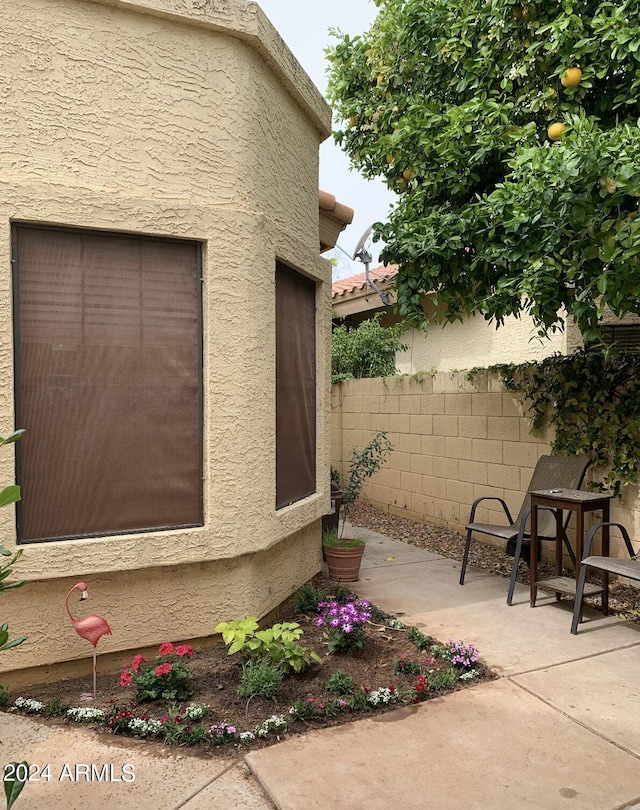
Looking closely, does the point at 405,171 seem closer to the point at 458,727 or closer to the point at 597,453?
the point at 597,453

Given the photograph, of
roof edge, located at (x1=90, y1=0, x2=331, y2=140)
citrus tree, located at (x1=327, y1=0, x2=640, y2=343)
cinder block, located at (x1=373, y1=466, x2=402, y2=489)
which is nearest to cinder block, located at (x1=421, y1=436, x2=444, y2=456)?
cinder block, located at (x1=373, y1=466, x2=402, y2=489)

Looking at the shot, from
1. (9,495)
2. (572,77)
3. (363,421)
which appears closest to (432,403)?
(363,421)

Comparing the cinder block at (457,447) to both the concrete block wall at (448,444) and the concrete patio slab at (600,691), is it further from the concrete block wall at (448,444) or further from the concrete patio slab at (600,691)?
the concrete patio slab at (600,691)

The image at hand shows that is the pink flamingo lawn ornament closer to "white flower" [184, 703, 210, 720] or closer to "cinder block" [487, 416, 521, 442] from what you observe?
"white flower" [184, 703, 210, 720]

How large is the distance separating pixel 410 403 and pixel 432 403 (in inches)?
18.7

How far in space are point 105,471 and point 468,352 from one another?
260 inches

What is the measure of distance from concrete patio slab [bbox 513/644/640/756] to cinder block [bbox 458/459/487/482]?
289 cm

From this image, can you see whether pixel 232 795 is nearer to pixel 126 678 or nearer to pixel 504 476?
pixel 126 678

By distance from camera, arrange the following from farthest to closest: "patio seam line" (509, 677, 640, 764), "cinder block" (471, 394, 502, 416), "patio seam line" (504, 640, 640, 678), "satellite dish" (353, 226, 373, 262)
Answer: "satellite dish" (353, 226, 373, 262)
"cinder block" (471, 394, 502, 416)
"patio seam line" (504, 640, 640, 678)
"patio seam line" (509, 677, 640, 764)

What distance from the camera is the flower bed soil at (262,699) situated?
2984 millimetres

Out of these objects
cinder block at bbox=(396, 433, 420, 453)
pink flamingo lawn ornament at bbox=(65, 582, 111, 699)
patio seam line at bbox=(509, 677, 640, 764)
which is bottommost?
patio seam line at bbox=(509, 677, 640, 764)

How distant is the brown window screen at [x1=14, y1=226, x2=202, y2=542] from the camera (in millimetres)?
3320

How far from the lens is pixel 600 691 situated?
11.0 feet

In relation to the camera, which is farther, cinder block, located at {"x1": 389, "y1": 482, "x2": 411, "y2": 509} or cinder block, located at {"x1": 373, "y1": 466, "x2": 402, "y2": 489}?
cinder block, located at {"x1": 373, "y1": 466, "x2": 402, "y2": 489}
